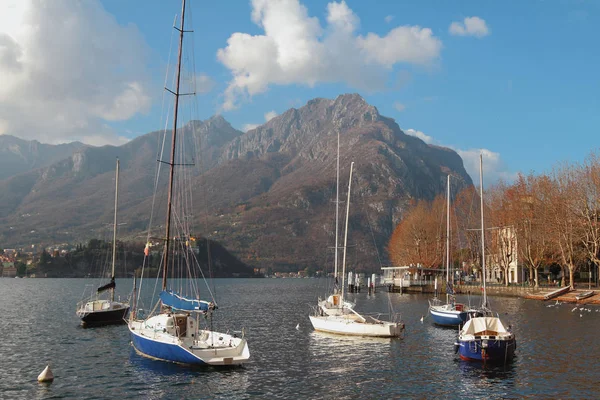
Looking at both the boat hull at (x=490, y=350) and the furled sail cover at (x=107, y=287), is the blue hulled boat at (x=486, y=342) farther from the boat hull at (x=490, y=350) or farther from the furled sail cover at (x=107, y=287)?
the furled sail cover at (x=107, y=287)

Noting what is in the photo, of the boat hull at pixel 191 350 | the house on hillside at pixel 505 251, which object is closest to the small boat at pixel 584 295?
the house on hillside at pixel 505 251

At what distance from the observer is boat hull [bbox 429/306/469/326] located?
4825 cm

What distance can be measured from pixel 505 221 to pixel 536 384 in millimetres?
70265

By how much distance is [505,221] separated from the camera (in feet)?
301

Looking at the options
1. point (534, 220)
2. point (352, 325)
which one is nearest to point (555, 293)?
point (534, 220)

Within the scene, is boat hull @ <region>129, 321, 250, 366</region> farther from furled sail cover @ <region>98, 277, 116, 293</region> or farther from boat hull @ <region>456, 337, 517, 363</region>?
furled sail cover @ <region>98, 277, 116, 293</region>

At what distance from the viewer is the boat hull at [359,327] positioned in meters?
39.7

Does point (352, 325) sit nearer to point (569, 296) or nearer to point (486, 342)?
point (486, 342)

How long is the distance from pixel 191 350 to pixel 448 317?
29136 mm

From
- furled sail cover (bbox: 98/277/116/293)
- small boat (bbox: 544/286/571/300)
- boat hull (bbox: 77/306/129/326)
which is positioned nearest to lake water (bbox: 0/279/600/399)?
boat hull (bbox: 77/306/129/326)

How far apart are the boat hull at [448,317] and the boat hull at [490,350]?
17.1 m

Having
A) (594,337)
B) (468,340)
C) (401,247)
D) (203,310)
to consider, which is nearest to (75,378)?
(203,310)

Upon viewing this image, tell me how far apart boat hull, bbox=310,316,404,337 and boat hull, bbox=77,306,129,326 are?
2007 centimetres

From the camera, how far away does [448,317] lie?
48875 mm
